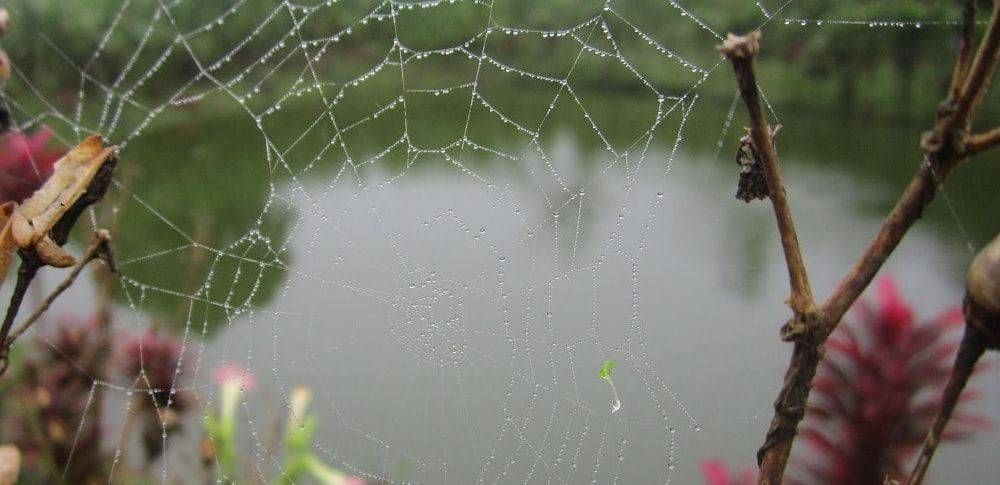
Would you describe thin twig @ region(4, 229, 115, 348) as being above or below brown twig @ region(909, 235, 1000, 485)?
below

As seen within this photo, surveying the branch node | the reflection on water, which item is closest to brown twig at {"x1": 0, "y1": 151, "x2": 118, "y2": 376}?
the branch node

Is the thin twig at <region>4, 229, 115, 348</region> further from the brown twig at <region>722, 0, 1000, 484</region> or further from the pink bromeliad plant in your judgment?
the pink bromeliad plant

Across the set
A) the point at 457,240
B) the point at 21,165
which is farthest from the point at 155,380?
the point at 457,240

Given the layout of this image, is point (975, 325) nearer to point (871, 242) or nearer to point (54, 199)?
point (871, 242)

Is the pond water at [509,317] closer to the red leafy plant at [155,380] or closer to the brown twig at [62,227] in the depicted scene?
the red leafy plant at [155,380]

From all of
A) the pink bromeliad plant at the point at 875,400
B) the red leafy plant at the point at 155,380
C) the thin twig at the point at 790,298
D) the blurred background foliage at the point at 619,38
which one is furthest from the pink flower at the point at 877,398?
the red leafy plant at the point at 155,380

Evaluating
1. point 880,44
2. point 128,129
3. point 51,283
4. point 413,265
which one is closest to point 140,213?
point 128,129
